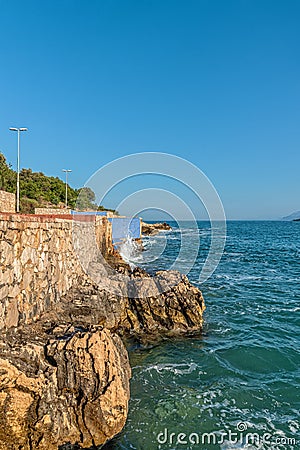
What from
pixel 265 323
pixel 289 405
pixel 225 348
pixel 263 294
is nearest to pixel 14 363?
pixel 289 405

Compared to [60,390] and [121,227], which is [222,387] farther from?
[121,227]

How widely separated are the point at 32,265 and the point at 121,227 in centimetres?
2050

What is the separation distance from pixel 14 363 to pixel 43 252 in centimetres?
283

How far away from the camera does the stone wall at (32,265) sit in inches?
210

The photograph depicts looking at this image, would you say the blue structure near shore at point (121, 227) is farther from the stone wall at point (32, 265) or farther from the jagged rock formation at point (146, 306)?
the stone wall at point (32, 265)

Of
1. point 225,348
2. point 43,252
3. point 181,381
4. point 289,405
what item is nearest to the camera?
point 289,405

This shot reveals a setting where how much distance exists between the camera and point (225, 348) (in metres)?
8.16

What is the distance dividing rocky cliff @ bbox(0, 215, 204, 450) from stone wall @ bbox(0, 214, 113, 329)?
2 centimetres

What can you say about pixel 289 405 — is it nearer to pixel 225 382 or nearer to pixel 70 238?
pixel 225 382

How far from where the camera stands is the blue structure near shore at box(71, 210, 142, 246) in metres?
23.4

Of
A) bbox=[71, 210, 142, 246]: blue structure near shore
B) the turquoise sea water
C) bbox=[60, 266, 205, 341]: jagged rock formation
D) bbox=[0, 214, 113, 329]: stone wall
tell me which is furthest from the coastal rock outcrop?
bbox=[71, 210, 142, 246]: blue structure near shore

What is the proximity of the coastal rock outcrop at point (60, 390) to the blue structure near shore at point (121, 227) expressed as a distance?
15.2 meters

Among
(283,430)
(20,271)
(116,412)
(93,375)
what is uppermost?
(20,271)

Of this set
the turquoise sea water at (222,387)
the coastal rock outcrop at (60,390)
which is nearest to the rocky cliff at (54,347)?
the coastal rock outcrop at (60,390)
